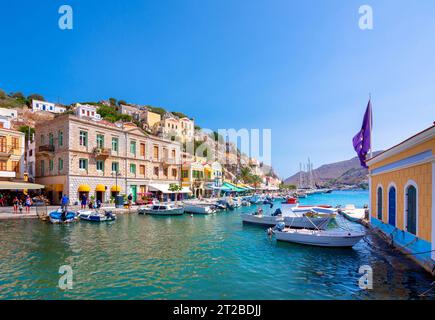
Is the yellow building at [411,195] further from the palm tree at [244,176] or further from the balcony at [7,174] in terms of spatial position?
the palm tree at [244,176]

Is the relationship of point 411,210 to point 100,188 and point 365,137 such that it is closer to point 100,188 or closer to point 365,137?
point 365,137

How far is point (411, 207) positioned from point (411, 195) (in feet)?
Answer: 1.86

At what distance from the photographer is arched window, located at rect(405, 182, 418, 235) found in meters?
11.8

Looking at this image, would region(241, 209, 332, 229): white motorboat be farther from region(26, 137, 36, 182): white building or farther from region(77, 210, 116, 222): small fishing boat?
region(26, 137, 36, 182): white building

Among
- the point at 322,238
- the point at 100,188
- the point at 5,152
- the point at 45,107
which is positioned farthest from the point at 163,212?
the point at 45,107

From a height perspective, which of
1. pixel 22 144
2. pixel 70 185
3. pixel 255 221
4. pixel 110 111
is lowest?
pixel 255 221

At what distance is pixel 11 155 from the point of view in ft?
112

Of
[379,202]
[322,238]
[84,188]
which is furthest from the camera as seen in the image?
[84,188]

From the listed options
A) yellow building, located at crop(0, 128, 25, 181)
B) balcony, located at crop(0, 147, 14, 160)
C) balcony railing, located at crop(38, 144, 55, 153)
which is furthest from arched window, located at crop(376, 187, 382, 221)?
balcony, located at crop(0, 147, 14, 160)

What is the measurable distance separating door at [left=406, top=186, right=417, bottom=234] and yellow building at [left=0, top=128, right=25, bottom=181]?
41444mm

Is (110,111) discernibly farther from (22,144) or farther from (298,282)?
(298,282)
